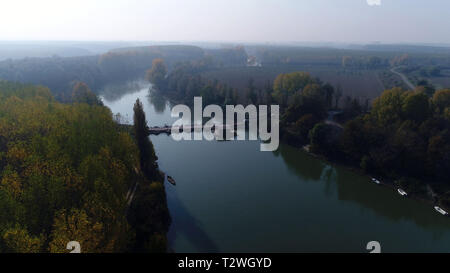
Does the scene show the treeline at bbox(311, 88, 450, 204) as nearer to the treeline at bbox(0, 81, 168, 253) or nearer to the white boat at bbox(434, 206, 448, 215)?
the white boat at bbox(434, 206, 448, 215)

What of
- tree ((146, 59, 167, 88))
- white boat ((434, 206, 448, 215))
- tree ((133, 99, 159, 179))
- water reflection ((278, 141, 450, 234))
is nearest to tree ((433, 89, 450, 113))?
water reflection ((278, 141, 450, 234))

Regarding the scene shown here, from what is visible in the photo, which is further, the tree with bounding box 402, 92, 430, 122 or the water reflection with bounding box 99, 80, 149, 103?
the water reflection with bounding box 99, 80, 149, 103

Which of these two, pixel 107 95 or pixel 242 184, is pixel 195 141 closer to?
pixel 242 184

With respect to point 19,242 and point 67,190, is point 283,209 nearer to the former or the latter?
point 67,190

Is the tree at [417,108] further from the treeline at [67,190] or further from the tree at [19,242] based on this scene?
the tree at [19,242]

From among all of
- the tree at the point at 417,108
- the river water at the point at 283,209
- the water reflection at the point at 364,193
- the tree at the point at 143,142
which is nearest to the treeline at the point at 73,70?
the tree at the point at 143,142
